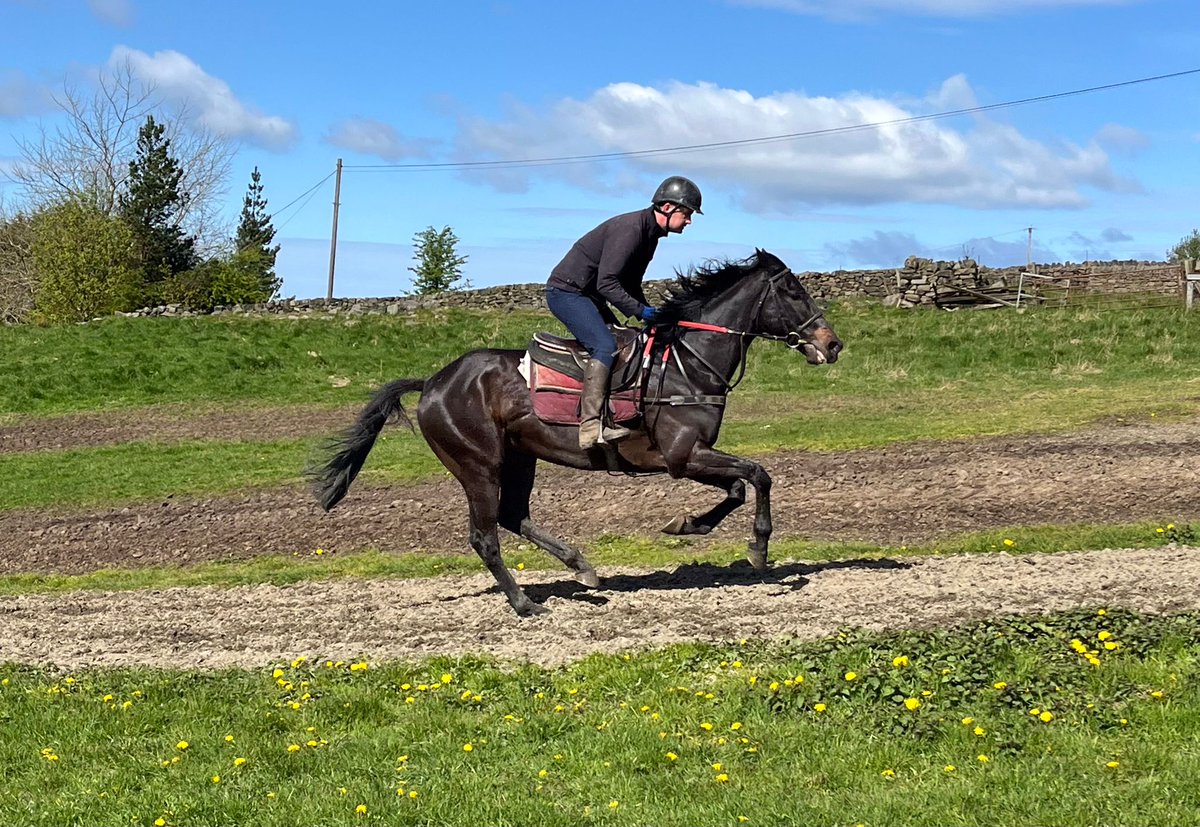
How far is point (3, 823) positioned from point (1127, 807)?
5247mm

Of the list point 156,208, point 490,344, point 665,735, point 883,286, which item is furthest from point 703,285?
point 156,208

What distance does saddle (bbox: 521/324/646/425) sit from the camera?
35.7 ft

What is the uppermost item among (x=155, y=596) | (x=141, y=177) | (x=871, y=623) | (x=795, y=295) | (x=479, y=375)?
(x=141, y=177)

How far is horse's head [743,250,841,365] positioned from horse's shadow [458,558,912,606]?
1.88 m

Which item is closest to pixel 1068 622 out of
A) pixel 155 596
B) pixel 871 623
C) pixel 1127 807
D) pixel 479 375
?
pixel 871 623

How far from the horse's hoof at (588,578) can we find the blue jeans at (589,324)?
5.73 feet

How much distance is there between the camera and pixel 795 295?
1091 centimetres

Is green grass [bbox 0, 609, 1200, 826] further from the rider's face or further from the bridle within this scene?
the rider's face

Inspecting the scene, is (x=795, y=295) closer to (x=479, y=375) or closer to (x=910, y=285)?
(x=479, y=375)

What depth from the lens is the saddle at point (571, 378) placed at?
1087cm

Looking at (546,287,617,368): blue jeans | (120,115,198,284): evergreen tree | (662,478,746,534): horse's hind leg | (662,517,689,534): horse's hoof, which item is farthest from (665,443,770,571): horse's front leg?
(120,115,198,284): evergreen tree

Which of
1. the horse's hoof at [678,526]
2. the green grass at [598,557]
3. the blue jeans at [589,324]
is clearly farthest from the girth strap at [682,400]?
the green grass at [598,557]

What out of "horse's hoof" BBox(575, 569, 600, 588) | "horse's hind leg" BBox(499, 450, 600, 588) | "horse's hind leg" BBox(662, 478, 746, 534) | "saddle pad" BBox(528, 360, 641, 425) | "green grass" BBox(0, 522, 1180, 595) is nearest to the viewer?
"horse's hind leg" BBox(662, 478, 746, 534)

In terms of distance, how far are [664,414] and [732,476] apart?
746mm
